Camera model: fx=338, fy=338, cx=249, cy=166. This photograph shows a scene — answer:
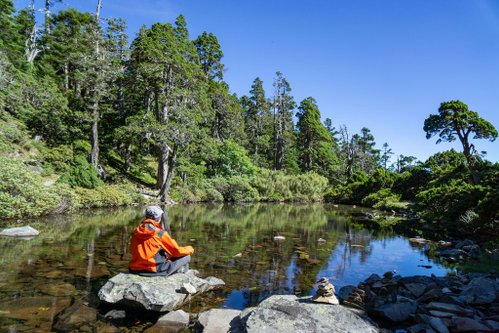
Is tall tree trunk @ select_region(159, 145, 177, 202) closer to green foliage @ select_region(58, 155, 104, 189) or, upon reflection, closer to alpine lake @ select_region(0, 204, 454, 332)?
green foliage @ select_region(58, 155, 104, 189)

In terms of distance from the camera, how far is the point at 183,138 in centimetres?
2519

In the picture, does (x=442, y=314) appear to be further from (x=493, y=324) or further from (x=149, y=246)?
(x=149, y=246)

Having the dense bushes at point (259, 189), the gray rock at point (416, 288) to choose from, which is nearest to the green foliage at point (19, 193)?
the gray rock at point (416, 288)

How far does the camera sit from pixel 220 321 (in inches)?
196

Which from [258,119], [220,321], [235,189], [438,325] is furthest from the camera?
[258,119]

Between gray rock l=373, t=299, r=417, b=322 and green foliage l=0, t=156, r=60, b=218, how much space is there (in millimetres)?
13131

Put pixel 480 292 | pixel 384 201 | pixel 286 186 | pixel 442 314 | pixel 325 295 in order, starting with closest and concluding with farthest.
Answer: pixel 442 314, pixel 325 295, pixel 480 292, pixel 384 201, pixel 286 186

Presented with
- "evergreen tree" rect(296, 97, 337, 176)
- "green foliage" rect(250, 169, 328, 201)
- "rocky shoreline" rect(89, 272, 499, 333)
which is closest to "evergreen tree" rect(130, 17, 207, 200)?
"green foliage" rect(250, 169, 328, 201)

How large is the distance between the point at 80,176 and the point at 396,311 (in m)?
18.9

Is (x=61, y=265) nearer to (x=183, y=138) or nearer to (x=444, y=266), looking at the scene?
(x=444, y=266)

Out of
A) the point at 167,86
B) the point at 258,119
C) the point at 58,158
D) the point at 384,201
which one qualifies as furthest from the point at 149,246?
the point at 258,119

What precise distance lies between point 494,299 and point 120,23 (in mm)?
34032

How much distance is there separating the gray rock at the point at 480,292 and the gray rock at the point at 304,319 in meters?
2.37

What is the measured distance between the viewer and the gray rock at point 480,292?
5699mm
